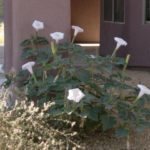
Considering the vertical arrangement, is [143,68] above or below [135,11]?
below

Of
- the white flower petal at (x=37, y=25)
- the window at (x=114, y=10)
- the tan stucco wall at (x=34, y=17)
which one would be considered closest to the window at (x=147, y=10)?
the window at (x=114, y=10)

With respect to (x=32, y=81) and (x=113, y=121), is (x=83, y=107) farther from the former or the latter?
(x=32, y=81)

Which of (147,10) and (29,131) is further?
(147,10)

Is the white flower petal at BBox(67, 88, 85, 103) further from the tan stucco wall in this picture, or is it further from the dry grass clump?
the tan stucco wall

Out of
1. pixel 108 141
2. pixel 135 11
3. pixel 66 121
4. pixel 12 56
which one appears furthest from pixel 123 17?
pixel 66 121

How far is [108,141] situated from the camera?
5.74 metres

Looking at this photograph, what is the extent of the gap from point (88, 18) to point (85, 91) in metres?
12.4

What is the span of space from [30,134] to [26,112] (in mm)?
206

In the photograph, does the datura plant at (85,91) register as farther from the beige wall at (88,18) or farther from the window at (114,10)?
the beige wall at (88,18)

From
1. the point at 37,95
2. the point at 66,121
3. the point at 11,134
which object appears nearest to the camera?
the point at 11,134

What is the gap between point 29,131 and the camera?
4.64m

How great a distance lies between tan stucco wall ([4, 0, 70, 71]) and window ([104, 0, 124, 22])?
219 inches

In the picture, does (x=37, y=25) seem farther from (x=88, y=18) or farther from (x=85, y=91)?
(x=88, y=18)

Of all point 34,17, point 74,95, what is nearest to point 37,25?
point 34,17
